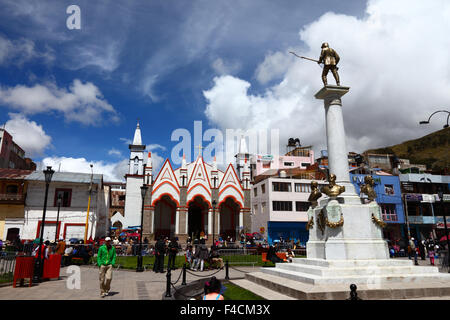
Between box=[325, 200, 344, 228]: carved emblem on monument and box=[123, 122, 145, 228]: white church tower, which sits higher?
box=[123, 122, 145, 228]: white church tower

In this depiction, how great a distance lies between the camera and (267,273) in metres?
10.4

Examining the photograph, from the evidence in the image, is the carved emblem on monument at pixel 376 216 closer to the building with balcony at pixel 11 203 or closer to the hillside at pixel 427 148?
the building with balcony at pixel 11 203

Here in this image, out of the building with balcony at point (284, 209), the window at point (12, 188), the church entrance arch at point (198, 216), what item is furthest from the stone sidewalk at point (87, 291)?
the church entrance arch at point (198, 216)

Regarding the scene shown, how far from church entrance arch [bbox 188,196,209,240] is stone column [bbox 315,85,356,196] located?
89.9ft

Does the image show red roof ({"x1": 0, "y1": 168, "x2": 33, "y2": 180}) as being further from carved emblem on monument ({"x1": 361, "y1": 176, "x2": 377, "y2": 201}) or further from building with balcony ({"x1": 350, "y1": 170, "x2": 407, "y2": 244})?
building with balcony ({"x1": 350, "y1": 170, "x2": 407, "y2": 244})

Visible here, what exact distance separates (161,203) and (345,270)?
3245 cm

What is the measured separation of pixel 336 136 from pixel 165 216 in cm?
3123

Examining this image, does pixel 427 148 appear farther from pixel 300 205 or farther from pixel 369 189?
pixel 369 189

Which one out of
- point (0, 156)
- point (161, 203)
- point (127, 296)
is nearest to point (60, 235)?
point (161, 203)

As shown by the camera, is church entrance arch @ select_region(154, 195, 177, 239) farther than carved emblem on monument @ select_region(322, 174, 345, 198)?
Yes

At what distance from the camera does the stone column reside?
10000 millimetres

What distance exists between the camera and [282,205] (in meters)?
35.2

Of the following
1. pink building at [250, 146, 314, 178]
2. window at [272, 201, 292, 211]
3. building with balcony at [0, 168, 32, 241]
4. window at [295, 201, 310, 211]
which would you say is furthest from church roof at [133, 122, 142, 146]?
window at [295, 201, 310, 211]

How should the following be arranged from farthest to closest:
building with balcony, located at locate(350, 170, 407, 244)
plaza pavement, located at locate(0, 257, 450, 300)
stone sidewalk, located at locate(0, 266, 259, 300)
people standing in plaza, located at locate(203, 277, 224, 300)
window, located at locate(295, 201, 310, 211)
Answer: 1. window, located at locate(295, 201, 310, 211)
2. building with balcony, located at locate(350, 170, 407, 244)
3. stone sidewalk, located at locate(0, 266, 259, 300)
4. plaza pavement, located at locate(0, 257, 450, 300)
5. people standing in plaza, located at locate(203, 277, 224, 300)
